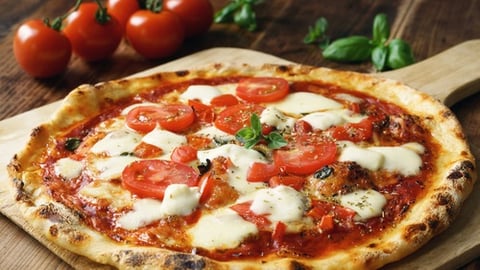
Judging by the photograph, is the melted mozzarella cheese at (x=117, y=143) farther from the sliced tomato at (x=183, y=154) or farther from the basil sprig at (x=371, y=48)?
the basil sprig at (x=371, y=48)

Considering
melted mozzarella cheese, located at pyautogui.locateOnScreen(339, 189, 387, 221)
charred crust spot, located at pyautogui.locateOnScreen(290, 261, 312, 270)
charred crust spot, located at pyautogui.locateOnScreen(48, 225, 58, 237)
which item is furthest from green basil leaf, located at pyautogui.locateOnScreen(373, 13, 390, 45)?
charred crust spot, located at pyautogui.locateOnScreen(48, 225, 58, 237)

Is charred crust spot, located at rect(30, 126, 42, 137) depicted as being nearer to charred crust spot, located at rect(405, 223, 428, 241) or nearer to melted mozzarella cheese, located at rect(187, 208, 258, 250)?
melted mozzarella cheese, located at rect(187, 208, 258, 250)

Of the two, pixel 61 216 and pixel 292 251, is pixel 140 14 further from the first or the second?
pixel 292 251

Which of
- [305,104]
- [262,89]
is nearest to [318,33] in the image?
[262,89]

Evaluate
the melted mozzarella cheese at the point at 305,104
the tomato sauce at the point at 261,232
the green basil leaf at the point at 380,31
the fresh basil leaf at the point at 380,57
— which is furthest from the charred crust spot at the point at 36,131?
the green basil leaf at the point at 380,31

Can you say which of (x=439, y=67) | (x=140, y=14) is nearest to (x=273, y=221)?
(x=439, y=67)

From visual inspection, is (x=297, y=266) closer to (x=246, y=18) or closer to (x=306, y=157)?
(x=306, y=157)
